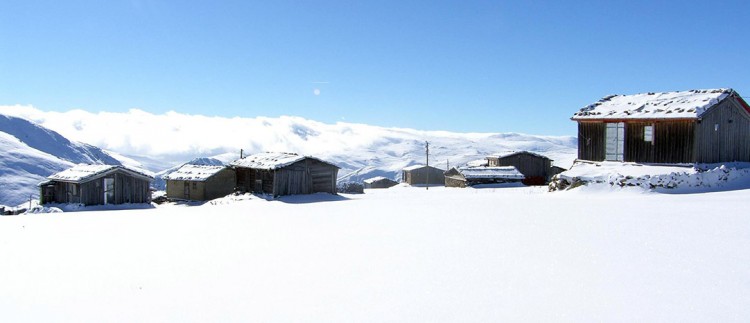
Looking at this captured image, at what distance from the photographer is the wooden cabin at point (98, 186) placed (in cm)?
3588

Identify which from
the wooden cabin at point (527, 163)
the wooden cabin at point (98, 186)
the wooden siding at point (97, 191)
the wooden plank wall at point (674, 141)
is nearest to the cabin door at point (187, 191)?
the wooden siding at point (97, 191)

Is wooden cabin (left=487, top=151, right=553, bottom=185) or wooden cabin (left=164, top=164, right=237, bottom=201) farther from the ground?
wooden cabin (left=487, top=151, right=553, bottom=185)

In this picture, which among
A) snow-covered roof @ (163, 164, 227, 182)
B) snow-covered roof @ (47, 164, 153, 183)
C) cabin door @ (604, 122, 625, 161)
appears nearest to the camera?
cabin door @ (604, 122, 625, 161)

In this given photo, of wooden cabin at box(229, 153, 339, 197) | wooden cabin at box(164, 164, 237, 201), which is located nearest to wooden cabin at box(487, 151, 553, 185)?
wooden cabin at box(229, 153, 339, 197)

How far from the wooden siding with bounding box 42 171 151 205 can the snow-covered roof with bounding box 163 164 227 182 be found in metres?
4.98

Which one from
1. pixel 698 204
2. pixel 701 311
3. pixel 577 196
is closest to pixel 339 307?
pixel 701 311

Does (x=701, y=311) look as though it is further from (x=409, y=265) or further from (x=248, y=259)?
(x=248, y=259)

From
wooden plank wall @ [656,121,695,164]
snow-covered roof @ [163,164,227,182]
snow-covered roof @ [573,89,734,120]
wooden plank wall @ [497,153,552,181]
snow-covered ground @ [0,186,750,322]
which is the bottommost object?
snow-covered ground @ [0,186,750,322]

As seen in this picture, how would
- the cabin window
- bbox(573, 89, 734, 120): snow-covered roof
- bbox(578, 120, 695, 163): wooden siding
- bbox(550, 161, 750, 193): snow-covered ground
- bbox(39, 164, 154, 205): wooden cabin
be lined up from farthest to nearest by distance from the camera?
bbox(39, 164, 154, 205): wooden cabin
the cabin window
bbox(573, 89, 734, 120): snow-covered roof
bbox(578, 120, 695, 163): wooden siding
bbox(550, 161, 750, 193): snow-covered ground

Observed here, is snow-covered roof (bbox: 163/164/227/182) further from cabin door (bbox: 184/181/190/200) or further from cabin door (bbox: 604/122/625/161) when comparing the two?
cabin door (bbox: 604/122/625/161)

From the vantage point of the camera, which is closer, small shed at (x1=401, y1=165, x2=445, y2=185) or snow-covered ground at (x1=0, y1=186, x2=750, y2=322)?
snow-covered ground at (x1=0, y1=186, x2=750, y2=322)

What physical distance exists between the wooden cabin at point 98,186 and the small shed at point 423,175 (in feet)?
156

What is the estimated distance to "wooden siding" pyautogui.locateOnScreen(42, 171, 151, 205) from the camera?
118ft

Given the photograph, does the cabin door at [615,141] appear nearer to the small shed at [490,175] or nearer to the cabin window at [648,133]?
the cabin window at [648,133]
